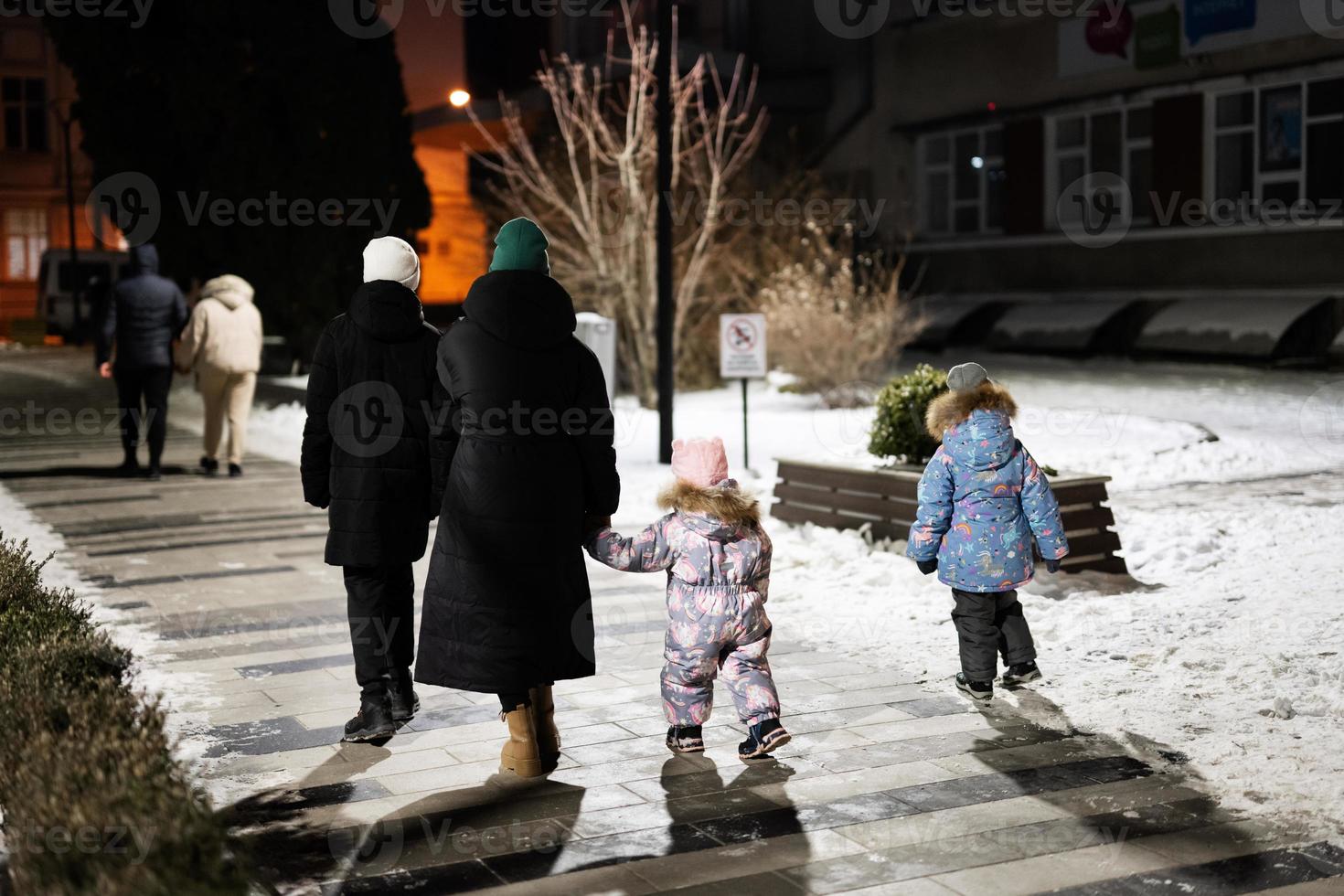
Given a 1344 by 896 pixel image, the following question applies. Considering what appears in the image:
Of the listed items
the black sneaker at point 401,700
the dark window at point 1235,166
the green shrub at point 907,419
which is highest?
the dark window at point 1235,166

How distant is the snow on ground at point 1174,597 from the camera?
565 cm

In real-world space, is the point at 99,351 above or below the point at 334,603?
above

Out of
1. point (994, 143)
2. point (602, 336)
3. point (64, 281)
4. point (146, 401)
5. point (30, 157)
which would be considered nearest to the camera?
point (146, 401)

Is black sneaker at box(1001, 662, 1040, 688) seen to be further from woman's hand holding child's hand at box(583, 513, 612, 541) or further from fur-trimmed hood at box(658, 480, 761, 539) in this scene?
woman's hand holding child's hand at box(583, 513, 612, 541)

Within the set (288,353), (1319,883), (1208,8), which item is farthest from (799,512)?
(1208,8)

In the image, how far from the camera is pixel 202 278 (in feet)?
79.0

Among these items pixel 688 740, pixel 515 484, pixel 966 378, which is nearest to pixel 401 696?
pixel 688 740

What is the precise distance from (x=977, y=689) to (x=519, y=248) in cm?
260

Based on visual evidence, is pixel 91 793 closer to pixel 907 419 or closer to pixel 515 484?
pixel 515 484

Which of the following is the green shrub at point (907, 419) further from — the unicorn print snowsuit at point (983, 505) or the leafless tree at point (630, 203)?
the leafless tree at point (630, 203)

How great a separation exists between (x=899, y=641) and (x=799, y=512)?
Answer: 2.88 meters

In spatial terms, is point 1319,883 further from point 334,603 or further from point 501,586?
point 334,603

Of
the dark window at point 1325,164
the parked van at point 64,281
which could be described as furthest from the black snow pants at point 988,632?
the parked van at point 64,281

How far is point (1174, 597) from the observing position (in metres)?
7.88
